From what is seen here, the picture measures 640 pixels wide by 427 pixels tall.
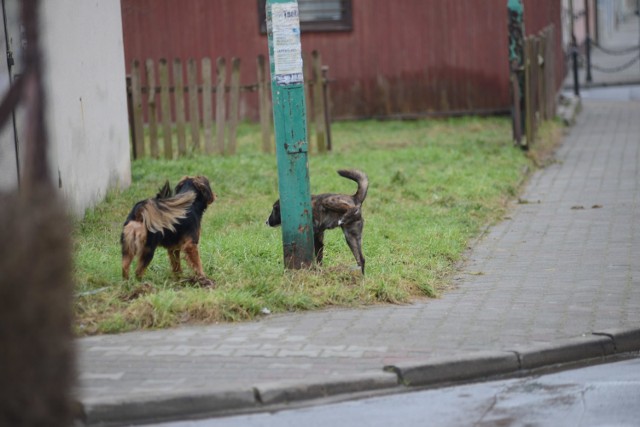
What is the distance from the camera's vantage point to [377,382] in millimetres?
6418

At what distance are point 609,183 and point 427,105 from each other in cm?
813

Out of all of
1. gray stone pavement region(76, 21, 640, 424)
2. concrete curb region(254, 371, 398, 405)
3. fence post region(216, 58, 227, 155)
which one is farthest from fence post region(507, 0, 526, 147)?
concrete curb region(254, 371, 398, 405)

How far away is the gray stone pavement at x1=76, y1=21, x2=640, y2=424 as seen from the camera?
618 cm

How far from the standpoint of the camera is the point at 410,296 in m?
8.38

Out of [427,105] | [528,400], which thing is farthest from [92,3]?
[427,105]

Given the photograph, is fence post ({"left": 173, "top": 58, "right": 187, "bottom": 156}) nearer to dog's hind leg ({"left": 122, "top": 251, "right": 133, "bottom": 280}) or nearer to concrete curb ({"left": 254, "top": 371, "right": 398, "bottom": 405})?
dog's hind leg ({"left": 122, "top": 251, "right": 133, "bottom": 280})

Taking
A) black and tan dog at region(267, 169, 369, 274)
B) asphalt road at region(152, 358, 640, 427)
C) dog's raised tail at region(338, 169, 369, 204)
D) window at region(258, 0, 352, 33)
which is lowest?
asphalt road at region(152, 358, 640, 427)

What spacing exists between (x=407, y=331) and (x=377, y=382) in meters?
1.03

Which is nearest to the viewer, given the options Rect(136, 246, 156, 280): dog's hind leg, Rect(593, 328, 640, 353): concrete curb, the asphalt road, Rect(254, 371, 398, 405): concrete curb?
the asphalt road

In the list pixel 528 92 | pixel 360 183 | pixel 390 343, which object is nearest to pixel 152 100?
pixel 528 92

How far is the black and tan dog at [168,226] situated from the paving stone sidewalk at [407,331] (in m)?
0.82

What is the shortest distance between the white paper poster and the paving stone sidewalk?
1.92m

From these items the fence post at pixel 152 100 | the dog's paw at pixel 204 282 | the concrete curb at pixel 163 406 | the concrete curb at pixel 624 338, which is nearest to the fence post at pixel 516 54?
the fence post at pixel 152 100

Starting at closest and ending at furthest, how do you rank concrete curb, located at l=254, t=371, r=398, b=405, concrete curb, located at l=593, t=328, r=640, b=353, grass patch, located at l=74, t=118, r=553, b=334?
1. concrete curb, located at l=254, t=371, r=398, b=405
2. concrete curb, located at l=593, t=328, r=640, b=353
3. grass patch, located at l=74, t=118, r=553, b=334
